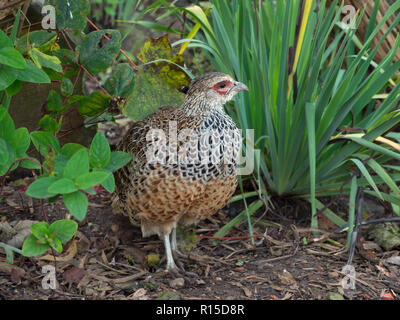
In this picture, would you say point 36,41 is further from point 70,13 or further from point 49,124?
point 49,124

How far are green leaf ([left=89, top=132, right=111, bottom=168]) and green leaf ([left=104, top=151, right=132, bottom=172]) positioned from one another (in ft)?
0.33

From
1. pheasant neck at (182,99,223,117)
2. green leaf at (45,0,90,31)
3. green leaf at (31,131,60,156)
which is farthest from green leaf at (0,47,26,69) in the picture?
pheasant neck at (182,99,223,117)

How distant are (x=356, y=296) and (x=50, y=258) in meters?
1.78

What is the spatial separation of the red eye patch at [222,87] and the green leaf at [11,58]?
1.14m

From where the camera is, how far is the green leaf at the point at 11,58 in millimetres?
2076

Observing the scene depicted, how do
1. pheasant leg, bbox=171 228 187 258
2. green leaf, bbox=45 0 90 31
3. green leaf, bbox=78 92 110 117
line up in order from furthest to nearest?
pheasant leg, bbox=171 228 187 258
green leaf, bbox=78 92 110 117
green leaf, bbox=45 0 90 31

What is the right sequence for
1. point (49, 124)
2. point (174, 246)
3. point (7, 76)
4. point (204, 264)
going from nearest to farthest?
point (7, 76), point (49, 124), point (204, 264), point (174, 246)

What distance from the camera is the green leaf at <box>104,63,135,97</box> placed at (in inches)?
109

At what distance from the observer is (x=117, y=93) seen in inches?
110

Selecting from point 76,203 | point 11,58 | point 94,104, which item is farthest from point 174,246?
point 11,58

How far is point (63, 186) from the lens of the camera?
2033mm

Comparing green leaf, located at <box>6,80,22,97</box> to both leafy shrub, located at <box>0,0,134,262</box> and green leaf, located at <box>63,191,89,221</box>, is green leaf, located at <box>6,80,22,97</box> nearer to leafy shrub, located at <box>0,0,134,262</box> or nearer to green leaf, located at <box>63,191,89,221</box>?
leafy shrub, located at <box>0,0,134,262</box>

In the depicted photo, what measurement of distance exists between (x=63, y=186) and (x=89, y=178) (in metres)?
0.11
